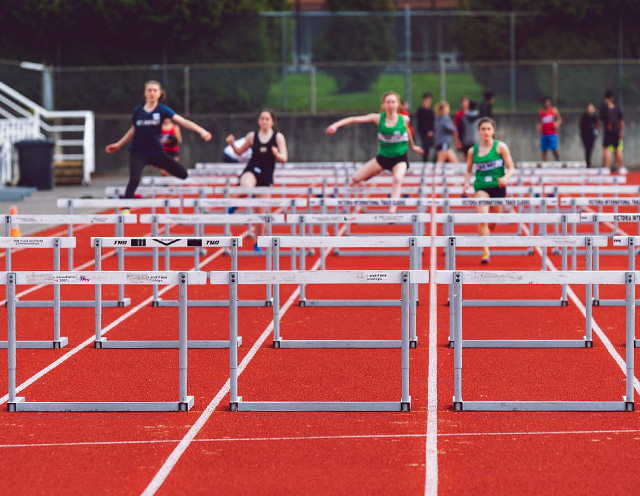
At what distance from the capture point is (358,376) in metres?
8.62

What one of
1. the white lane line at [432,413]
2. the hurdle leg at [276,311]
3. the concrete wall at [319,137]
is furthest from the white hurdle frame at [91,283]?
the concrete wall at [319,137]

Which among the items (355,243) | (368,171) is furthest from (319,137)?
(355,243)

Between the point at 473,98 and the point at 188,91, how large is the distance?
747 cm

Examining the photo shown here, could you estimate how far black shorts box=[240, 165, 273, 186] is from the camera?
16.4 metres

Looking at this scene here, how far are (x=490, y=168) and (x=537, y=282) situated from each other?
748cm

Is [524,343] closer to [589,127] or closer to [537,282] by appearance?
[537,282]

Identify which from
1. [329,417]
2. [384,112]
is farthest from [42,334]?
[384,112]

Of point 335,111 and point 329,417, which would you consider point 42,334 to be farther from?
point 335,111

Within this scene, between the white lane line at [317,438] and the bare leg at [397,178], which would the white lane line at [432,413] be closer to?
the white lane line at [317,438]

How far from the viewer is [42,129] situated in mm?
32531

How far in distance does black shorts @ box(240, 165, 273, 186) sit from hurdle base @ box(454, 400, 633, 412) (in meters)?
9.21

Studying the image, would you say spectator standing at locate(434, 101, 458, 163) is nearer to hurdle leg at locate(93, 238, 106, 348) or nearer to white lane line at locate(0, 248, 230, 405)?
white lane line at locate(0, 248, 230, 405)

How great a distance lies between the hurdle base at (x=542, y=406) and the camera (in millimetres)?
7512

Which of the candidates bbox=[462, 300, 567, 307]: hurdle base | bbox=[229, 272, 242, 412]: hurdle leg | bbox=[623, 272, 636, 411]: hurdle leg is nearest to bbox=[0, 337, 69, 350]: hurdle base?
bbox=[229, 272, 242, 412]: hurdle leg
